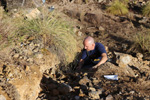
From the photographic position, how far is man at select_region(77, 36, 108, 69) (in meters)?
4.55

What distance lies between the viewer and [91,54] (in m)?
4.86

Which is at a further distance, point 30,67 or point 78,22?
point 78,22

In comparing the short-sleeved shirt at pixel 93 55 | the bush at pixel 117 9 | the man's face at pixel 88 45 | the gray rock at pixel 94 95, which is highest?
the bush at pixel 117 9

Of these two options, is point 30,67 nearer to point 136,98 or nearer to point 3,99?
point 3,99

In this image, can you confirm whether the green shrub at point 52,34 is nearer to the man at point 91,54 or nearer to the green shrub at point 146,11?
the man at point 91,54

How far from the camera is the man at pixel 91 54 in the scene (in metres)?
4.55

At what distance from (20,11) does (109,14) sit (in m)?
4.54

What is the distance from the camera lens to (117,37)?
6676mm

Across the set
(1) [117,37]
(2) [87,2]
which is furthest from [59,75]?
(2) [87,2]

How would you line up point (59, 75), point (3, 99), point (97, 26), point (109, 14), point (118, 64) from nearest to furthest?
point (3, 99)
point (59, 75)
point (118, 64)
point (97, 26)
point (109, 14)

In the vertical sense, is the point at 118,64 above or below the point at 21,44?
below

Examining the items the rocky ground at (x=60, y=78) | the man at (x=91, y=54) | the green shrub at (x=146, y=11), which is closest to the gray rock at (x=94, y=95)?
the rocky ground at (x=60, y=78)

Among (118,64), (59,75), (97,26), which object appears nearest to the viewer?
(59,75)

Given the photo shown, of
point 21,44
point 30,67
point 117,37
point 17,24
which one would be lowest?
point 117,37
